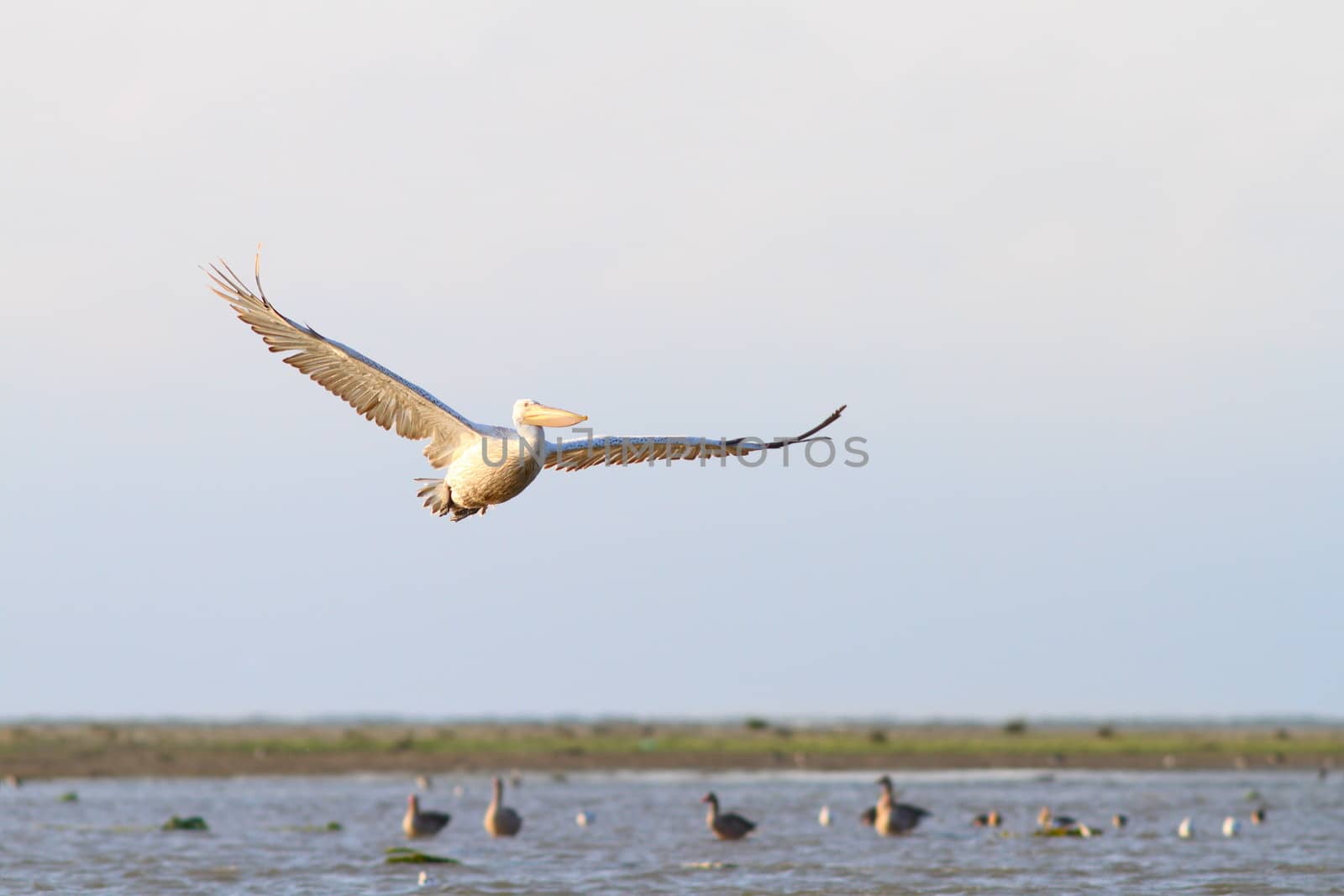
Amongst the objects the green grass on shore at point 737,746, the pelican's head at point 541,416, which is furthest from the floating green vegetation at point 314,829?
the green grass on shore at point 737,746

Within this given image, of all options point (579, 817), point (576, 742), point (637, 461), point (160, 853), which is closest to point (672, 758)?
point (576, 742)

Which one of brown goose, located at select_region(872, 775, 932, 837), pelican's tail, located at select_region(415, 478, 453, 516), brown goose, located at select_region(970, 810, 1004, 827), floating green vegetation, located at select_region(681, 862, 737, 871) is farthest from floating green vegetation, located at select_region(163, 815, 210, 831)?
pelican's tail, located at select_region(415, 478, 453, 516)

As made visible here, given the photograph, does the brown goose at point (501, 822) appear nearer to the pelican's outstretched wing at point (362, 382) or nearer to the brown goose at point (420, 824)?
the brown goose at point (420, 824)

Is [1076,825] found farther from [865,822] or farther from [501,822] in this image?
[501,822]

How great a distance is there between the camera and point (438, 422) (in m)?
13.4

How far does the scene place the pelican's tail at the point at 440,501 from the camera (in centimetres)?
1349

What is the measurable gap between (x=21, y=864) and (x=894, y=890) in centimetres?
1144

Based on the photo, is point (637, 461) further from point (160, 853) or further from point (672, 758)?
point (672, 758)

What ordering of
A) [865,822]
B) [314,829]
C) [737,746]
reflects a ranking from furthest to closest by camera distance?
[737,746]
[865,822]
[314,829]

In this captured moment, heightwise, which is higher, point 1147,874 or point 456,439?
point 456,439

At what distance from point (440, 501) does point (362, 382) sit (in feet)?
3.99

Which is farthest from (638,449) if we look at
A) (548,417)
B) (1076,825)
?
(1076,825)

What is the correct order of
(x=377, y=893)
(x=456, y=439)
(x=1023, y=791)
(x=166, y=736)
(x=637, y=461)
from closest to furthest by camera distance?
(x=456, y=439), (x=637, y=461), (x=377, y=893), (x=1023, y=791), (x=166, y=736)

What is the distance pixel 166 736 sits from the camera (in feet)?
201
